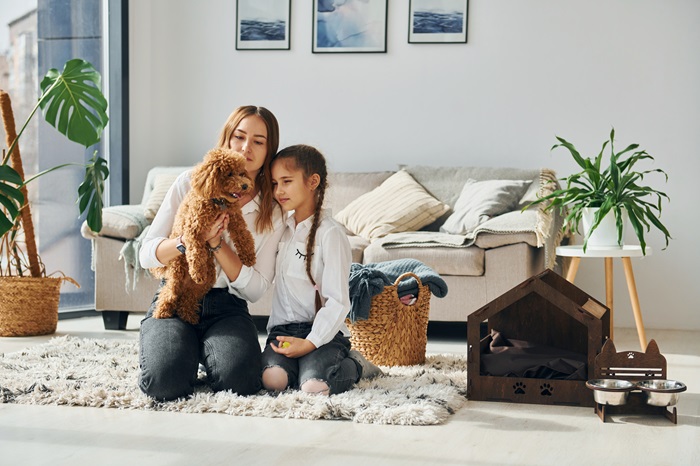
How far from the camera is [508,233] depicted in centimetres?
386

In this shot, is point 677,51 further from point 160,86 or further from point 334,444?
point 334,444

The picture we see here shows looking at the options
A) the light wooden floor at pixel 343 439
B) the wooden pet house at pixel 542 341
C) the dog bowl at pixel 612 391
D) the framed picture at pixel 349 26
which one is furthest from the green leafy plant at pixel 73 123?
the dog bowl at pixel 612 391

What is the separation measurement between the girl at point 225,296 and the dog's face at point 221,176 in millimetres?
94

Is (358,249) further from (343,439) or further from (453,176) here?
(343,439)

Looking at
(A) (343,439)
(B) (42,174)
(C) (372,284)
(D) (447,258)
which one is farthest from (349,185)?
(A) (343,439)

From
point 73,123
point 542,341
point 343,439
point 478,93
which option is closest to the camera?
point 343,439

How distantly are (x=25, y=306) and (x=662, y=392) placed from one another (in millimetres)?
2708

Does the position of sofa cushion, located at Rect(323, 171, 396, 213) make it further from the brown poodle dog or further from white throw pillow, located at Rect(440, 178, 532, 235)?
the brown poodle dog

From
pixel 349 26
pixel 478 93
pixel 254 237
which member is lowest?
pixel 254 237

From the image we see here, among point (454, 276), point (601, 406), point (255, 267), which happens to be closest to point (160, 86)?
point (454, 276)

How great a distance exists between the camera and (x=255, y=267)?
280cm

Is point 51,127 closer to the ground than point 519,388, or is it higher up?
higher up

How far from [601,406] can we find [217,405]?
1.03 m

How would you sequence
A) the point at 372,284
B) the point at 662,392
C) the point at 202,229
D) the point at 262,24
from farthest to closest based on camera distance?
the point at 262,24, the point at 372,284, the point at 202,229, the point at 662,392
